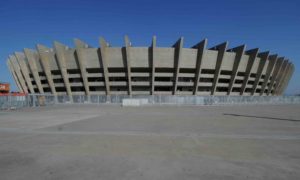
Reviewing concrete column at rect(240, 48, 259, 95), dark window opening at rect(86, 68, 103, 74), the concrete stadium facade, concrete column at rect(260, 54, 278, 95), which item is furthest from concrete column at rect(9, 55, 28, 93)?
concrete column at rect(260, 54, 278, 95)

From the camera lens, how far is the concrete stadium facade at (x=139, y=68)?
1553 inches

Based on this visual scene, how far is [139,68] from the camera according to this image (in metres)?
41.8

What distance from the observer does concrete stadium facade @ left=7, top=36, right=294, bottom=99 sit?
39438 mm

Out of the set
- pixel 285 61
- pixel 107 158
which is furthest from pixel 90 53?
pixel 285 61

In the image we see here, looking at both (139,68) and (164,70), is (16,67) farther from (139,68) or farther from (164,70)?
(164,70)

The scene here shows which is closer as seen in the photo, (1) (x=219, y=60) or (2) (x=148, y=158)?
(2) (x=148, y=158)

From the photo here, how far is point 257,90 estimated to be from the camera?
51156mm

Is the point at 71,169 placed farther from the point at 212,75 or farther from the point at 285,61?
the point at 285,61

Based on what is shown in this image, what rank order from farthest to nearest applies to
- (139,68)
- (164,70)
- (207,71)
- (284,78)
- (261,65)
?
(284,78) → (261,65) → (207,71) → (164,70) → (139,68)

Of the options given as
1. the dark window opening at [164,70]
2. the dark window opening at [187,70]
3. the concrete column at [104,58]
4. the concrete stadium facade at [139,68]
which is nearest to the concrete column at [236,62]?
the concrete stadium facade at [139,68]

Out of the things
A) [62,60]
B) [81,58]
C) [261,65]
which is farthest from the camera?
[261,65]

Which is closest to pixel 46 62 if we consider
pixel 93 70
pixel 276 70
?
pixel 93 70

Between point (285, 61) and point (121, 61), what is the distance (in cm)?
4627

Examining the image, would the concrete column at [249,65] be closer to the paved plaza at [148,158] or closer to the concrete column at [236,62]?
the concrete column at [236,62]
